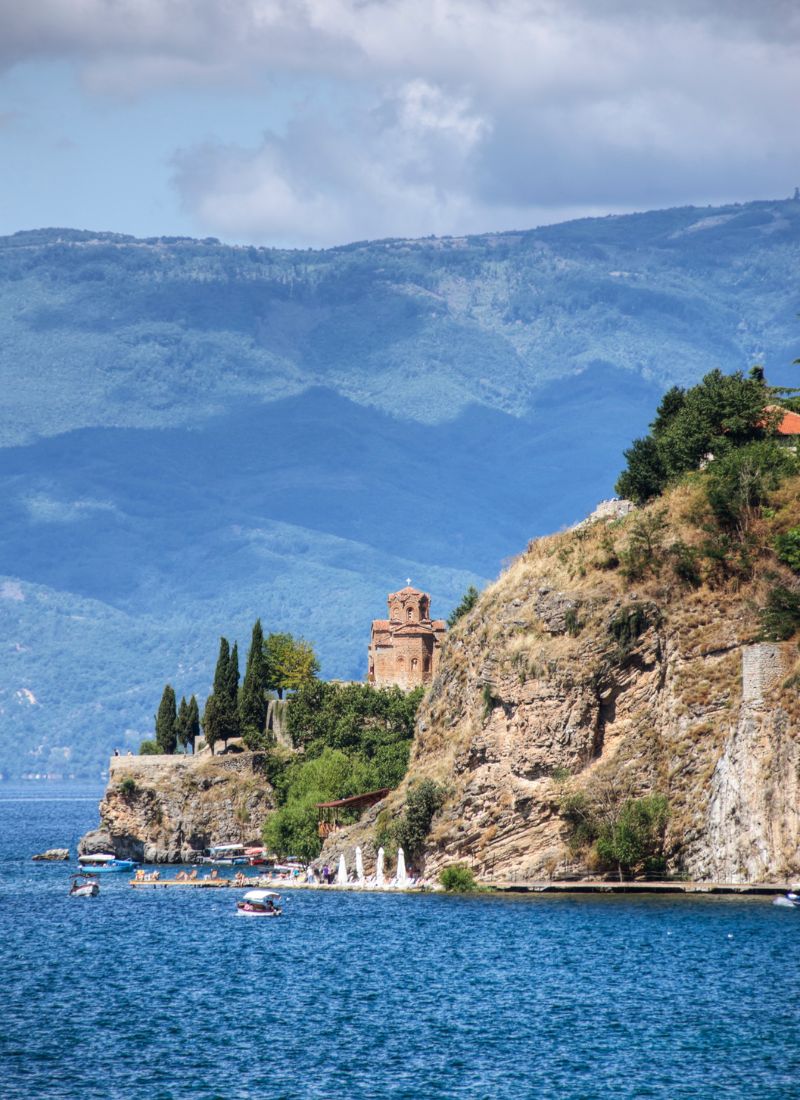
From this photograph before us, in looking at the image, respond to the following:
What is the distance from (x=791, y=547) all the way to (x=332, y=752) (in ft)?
144

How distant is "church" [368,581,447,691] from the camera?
138m

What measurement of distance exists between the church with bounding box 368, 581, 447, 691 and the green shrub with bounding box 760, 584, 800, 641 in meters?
59.5

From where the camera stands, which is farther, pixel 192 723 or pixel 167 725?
pixel 167 725

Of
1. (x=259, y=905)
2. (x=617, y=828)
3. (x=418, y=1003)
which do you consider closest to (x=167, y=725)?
(x=259, y=905)

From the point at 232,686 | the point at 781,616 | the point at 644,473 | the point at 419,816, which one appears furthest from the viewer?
the point at 232,686

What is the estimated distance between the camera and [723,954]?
6253cm

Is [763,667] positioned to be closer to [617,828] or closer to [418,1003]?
[617,828]

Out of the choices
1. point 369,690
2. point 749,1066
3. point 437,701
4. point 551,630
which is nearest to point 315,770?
point 369,690

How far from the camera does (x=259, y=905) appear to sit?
274 feet

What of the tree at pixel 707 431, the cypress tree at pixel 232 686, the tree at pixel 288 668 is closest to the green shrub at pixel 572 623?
the tree at pixel 707 431

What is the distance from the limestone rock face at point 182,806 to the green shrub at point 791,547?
54554 mm

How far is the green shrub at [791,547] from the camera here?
79.6m

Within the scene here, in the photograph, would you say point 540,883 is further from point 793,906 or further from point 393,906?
point 793,906

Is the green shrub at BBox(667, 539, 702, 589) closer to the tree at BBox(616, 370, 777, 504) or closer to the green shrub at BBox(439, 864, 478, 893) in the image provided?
the tree at BBox(616, 370, 777, 504)
